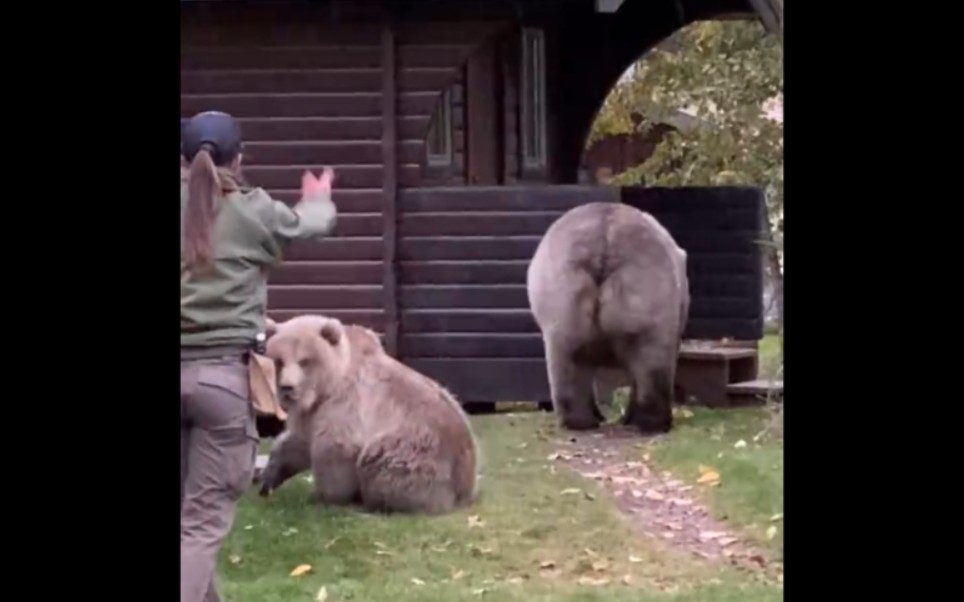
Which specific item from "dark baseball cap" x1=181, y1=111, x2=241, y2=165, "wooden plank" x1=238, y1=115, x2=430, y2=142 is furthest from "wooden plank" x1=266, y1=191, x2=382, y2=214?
"dark baseball cap" x1=181, y1=111, x2=241, y2=165

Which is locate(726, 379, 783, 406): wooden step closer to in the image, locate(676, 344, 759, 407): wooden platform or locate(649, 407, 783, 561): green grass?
locate(676, 344, 759, 407): wooden platform

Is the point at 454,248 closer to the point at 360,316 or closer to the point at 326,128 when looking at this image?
the point at 360,316

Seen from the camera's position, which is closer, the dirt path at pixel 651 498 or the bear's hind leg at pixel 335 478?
the dirt path at pixel 651 498

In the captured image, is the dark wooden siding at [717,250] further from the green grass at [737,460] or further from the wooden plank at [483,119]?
the wooden plank at [483,119]

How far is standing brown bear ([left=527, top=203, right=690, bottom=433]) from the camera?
37.6 ft

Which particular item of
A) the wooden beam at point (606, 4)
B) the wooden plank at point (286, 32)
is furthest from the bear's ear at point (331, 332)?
the wooden beam at point (606, 4)

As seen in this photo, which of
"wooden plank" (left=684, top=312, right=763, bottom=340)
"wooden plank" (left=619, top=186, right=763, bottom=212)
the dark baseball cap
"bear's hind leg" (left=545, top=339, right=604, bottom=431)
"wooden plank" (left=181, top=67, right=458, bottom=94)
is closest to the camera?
the dark baseball cap

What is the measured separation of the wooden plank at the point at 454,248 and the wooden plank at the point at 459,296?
220 millimetres

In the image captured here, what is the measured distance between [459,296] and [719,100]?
10.2m

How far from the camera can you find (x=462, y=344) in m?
13.2

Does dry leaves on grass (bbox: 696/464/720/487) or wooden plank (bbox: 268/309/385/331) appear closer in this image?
dry leaves on grass (bbox: 696/464/720/487)

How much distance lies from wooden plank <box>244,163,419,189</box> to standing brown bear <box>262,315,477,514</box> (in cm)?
454

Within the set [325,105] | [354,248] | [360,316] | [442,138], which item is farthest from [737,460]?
[442,138]

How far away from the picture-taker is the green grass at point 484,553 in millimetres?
7004
